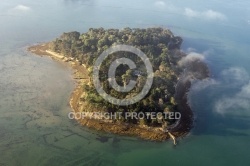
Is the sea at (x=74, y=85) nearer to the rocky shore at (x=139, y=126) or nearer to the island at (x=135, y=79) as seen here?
the rocky shore at (x=139, y=126)

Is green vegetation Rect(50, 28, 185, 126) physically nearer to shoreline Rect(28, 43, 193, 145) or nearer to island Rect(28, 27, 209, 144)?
island Rect(28, 27, 209, 144)

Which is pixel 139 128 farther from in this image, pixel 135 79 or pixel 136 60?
pixel 136 60

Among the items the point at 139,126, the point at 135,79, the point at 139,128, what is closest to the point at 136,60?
the point at 135,79

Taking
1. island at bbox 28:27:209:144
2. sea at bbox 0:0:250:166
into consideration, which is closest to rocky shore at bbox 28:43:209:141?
island at bbox 28:27:209:144

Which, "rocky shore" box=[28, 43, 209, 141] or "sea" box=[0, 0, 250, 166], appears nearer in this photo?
"sea" box=[0, 0, 250, 166]

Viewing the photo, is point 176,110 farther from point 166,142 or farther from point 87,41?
point 87,41

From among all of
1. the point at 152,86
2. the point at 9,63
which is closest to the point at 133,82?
the point at 152,86

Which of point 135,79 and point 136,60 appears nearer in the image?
point 135,79
